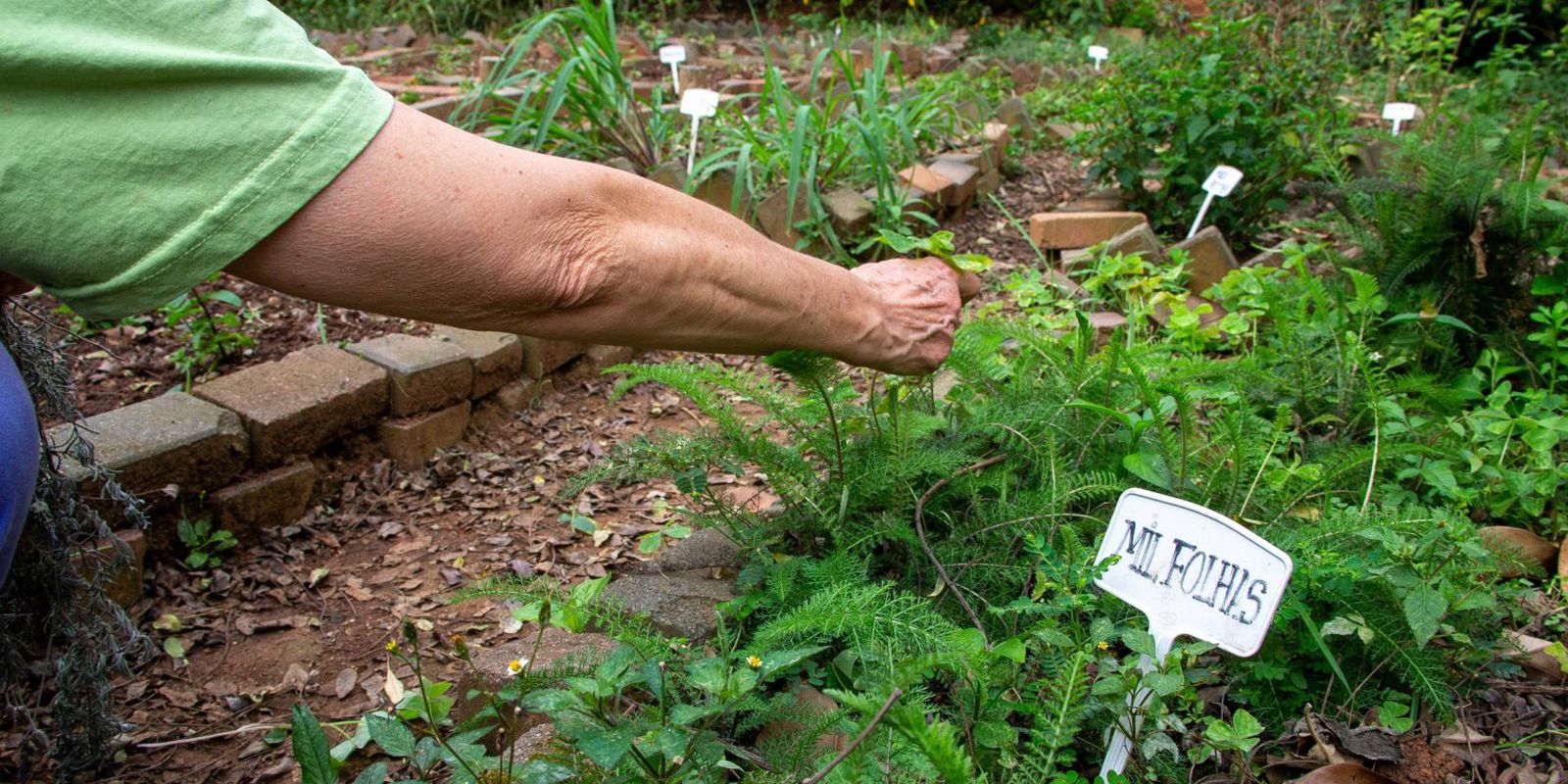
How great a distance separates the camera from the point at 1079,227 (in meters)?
3.67

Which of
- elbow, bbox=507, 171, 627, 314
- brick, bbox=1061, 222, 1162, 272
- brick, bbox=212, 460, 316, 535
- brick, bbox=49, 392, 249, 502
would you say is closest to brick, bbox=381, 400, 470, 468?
brick, bbox=212, 460, 316, 535

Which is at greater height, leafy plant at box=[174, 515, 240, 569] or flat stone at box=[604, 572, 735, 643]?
flat stone at box=[604, 572, 735, 643]

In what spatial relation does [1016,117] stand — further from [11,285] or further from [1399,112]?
[11,285]

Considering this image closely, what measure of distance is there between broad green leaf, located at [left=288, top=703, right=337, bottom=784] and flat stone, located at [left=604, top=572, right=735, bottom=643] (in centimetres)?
45

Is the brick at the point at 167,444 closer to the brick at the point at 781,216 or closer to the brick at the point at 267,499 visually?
the brick at the point at 267,499

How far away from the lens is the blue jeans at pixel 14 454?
44.1 inches

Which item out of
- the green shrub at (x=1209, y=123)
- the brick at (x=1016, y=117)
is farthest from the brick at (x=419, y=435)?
the brick at (x=1016, y=117)

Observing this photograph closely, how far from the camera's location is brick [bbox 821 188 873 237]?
3469 millimetres

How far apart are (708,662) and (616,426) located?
5.66 feet

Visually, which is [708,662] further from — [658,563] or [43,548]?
[43,548]

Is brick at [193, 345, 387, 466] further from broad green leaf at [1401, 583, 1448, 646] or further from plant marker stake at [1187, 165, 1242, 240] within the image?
plant marker stake at [1187, 165, 1242, 240]

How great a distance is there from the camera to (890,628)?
1.42m

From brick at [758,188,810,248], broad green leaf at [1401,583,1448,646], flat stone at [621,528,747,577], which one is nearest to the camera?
broad green leaf at [1401,583,1448,646]

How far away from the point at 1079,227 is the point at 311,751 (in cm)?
303
